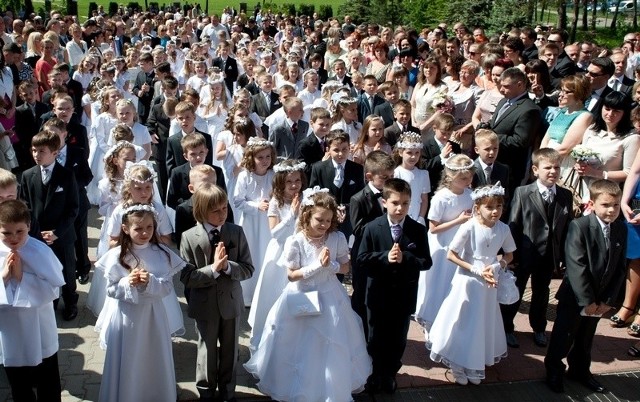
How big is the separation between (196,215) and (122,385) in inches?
55.1

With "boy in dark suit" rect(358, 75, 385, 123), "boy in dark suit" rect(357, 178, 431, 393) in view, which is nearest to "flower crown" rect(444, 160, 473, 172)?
"boy in dark suit" rect(357, 178, 431, 393)

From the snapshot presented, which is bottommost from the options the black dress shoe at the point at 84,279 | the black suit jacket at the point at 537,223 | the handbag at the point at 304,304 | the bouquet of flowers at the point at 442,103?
the black dress shoe at the point at 84,279

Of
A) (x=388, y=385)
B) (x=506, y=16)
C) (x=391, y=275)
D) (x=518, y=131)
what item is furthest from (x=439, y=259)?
(x=506, y=16)

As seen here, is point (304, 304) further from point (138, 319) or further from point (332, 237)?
point (138, 319)

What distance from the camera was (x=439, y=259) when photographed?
22.3 ft

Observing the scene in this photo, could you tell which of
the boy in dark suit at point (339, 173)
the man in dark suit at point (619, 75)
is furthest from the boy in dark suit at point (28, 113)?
the man in dark suit at point (619, 75)

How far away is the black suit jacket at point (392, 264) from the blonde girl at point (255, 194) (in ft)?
5.28

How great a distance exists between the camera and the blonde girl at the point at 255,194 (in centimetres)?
700

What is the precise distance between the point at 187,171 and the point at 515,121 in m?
3.94

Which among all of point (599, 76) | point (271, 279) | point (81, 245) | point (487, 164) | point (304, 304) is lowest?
point (81, 245)

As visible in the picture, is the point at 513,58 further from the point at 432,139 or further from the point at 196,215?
the point at 196,215

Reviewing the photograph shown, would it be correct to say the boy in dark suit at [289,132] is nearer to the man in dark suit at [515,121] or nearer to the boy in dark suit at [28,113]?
the man in dark suit at [515,121]

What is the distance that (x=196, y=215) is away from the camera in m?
5.23

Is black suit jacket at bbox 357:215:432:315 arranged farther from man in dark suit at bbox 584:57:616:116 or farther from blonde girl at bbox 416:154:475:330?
man in dark suit at bbox 584:57:616:116
